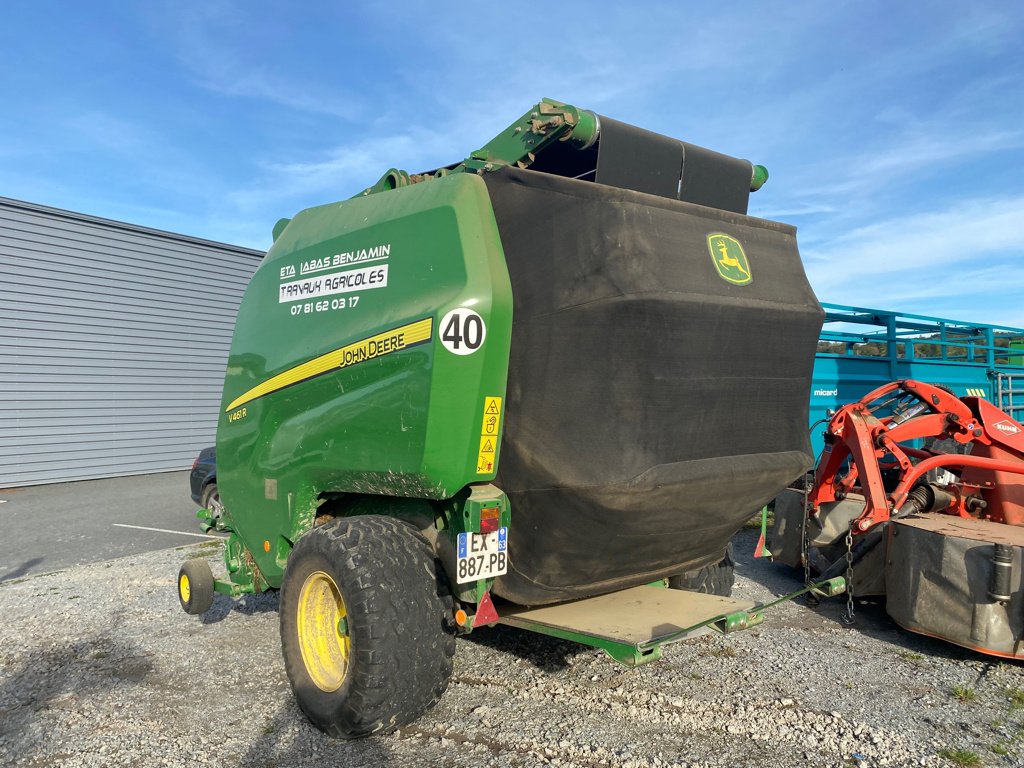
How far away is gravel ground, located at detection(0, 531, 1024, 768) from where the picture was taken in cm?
349

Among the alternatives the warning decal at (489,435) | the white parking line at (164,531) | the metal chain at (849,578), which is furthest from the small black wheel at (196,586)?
the white parking line at (164,531)

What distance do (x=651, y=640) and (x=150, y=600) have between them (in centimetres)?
456

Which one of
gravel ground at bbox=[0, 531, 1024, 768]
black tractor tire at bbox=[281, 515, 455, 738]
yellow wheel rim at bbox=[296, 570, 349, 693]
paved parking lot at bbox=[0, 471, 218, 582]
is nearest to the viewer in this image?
black tractor tire at bbox=[281, 515, 455, 738]

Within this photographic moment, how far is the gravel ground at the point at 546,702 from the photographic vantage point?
349 cm

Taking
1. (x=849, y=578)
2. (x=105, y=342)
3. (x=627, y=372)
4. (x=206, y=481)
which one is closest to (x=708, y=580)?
(x=849, y=578)

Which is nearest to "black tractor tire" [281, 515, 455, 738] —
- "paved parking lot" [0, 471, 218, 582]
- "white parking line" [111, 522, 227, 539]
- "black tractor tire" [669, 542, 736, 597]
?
"black tractor tire" [669, 542, 736, 597]

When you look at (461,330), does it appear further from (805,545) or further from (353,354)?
(805,545)

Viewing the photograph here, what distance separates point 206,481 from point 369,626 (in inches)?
260

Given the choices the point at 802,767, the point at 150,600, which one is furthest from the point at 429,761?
the point at 150,600

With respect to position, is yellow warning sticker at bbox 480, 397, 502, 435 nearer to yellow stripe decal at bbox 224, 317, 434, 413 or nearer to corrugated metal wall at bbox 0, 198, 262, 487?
yellow stripe decal at bbox 224, 317, 434, 413

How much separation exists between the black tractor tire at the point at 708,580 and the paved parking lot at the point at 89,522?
6.32 metres

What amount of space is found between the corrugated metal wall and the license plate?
12.6m

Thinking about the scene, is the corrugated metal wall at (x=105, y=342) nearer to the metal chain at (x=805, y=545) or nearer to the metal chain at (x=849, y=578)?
the metal chain at (x=805, y=545)

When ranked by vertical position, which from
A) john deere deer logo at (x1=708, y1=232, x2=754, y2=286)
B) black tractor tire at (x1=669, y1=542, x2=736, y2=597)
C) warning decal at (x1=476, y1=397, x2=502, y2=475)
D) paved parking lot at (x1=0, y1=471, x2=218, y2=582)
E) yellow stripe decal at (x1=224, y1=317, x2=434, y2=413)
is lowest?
paved parking lot at (x1=0, y1=471, x2=218, y2=582)
